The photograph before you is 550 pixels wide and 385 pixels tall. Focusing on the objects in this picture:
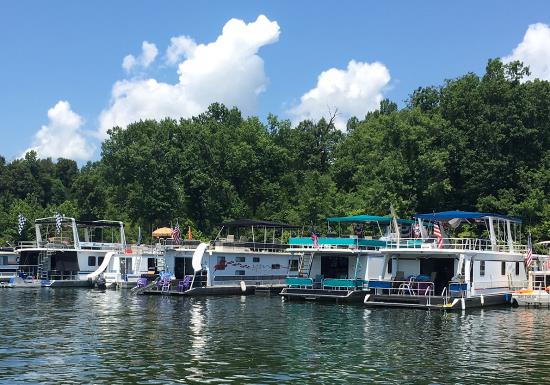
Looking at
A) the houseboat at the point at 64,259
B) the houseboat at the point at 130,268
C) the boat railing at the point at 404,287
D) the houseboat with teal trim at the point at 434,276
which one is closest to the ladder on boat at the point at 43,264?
the houseboat at the point at 64,259

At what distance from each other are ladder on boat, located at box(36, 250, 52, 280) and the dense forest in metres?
22.9

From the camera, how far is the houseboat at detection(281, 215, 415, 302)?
145 feet

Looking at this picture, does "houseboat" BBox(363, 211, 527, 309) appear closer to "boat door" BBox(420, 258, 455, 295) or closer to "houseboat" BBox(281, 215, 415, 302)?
"boat door" BBox(420, 258, 455, 295)

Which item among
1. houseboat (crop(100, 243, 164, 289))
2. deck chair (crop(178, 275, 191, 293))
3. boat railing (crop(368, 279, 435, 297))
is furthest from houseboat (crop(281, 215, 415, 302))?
houseboat (crop(100, 243, 164, 289))

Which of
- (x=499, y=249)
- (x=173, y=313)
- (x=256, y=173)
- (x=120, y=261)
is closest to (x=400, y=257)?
(x=499, y=249)

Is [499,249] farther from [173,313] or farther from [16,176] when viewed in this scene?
[16,176]

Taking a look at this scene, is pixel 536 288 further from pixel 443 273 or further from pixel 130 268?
pixel 130 268

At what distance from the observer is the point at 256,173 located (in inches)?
3541

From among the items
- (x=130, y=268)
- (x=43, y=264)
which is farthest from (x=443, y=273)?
(x=43, y=264)

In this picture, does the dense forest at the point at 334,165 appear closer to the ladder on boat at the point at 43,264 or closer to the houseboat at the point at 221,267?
the houseboat at the point at 221,267

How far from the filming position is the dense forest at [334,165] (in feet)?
228

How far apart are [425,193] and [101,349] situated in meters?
50.4

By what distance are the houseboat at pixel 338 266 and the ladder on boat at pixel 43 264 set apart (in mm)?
26613

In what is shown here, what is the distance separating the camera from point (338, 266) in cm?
4822
